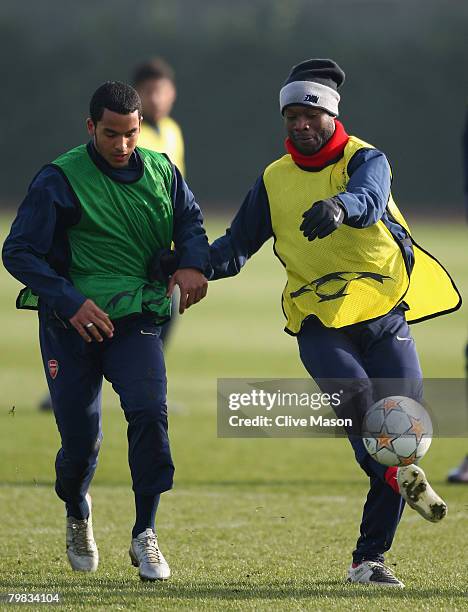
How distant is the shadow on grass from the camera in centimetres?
500

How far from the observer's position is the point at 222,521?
709 cm

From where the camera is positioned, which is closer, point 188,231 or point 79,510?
point 188,231

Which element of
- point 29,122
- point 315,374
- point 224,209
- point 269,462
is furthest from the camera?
point 29,122

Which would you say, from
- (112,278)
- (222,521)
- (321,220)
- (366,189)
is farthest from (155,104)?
(321,220)

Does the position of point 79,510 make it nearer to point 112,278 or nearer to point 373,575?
point 112,278

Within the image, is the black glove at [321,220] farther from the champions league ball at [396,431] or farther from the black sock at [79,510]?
the black sock at [79,510]

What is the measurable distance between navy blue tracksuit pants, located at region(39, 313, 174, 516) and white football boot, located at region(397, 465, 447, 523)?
1.01 m

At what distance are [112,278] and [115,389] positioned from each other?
0.47 meters

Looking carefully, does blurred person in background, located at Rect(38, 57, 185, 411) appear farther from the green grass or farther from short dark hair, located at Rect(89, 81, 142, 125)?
short dark hair, located at Rect(89, 81, 142, 125)

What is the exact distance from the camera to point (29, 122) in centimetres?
4831

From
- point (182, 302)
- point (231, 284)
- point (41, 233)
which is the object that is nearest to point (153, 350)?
point (182, 302)

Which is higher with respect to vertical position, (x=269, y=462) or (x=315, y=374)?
(x=315, y=374)

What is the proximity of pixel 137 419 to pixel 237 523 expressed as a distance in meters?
1.93

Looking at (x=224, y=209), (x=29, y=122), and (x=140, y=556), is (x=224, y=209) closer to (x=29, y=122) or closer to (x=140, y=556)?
(x=29, y=122)
